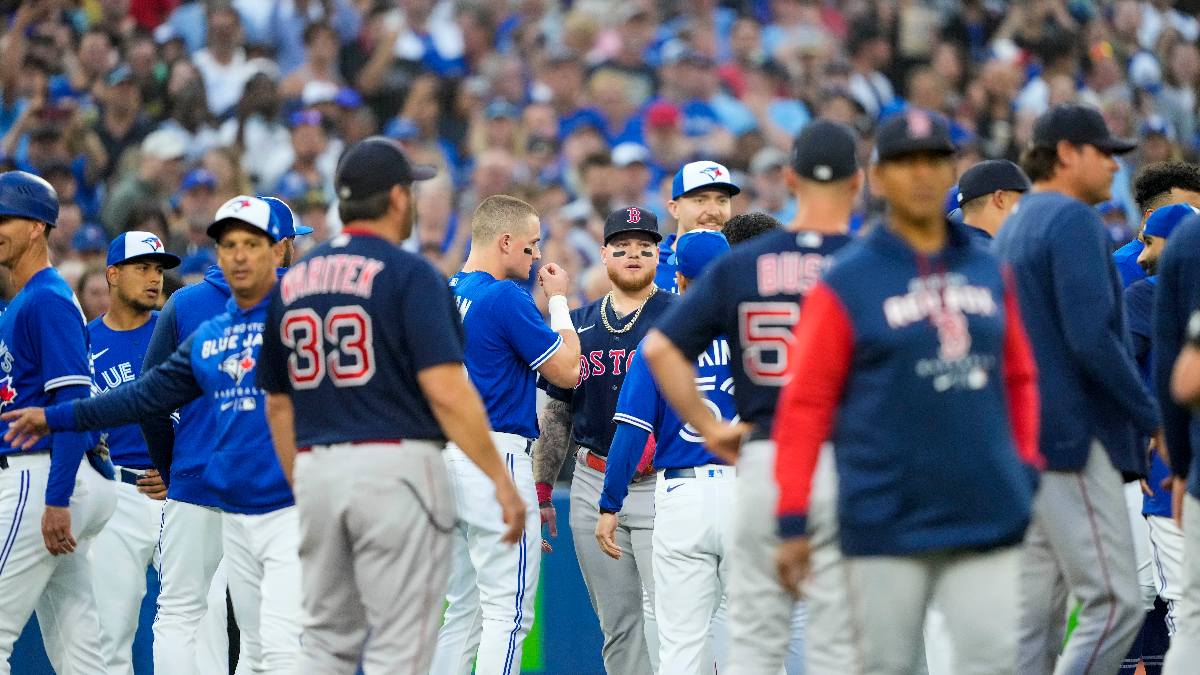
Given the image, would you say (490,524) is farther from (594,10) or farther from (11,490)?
(594,10)

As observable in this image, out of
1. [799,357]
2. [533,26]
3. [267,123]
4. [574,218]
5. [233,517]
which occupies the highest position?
[533,26]

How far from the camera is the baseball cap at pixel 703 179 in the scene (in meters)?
7.62

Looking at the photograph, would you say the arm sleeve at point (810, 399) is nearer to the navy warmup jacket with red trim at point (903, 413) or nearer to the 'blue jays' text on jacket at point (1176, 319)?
the navy warmup jacket with red trim at point (903, 413)

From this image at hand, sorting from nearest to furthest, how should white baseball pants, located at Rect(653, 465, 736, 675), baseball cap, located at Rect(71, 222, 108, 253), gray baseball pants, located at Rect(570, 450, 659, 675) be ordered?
white baseball pants, located at Rect(653, 465, 736, 675)
gray baseball pants, located at Rect(570, 450, 659, 675)
baseball cap, located at Rect(71, 222, 108, 253)

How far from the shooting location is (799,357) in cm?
348

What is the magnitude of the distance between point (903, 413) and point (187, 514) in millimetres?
3879

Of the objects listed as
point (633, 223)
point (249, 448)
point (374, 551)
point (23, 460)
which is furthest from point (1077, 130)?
point (23, 460)

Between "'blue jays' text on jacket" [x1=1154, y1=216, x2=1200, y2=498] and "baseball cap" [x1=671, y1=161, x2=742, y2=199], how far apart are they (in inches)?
123

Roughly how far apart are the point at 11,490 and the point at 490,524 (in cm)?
221

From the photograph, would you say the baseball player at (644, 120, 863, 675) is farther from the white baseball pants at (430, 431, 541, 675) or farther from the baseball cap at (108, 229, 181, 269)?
the baseball cap at (108, 229, 181, 269)

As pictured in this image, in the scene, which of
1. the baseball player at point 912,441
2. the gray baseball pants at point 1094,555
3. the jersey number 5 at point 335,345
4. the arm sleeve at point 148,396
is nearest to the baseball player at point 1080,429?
the gray baseball pants at point 1094,555

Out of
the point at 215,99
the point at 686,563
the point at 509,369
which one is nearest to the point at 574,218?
the point at 215,99

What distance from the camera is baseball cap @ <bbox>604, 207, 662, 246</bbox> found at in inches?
265

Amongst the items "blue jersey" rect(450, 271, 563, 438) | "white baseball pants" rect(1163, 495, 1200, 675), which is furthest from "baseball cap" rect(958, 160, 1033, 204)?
"blue jersey" rect(450, 271, 563, 438)
